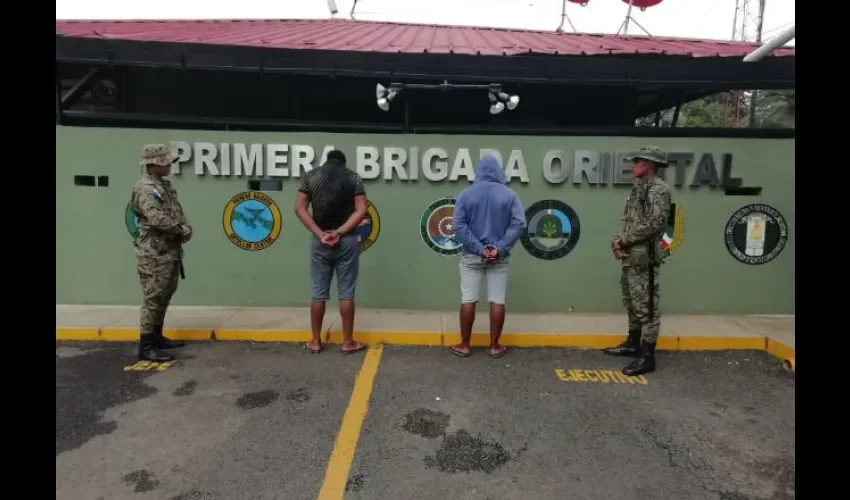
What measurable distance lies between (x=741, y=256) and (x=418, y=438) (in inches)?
200

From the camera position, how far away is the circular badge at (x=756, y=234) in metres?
5.71

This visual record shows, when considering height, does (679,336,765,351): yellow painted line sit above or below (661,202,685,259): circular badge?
below

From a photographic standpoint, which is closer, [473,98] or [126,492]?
[126,492]

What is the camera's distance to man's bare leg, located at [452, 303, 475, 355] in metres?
4.30

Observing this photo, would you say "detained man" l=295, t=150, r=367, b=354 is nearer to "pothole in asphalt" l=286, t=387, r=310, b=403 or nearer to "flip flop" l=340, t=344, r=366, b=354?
"flip flop" l=340, t=344, r=366, b=354

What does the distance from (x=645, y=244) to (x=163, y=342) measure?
463 centimetres

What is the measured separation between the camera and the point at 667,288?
578 cm

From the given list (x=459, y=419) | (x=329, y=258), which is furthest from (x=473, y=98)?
(x=459, y=419)

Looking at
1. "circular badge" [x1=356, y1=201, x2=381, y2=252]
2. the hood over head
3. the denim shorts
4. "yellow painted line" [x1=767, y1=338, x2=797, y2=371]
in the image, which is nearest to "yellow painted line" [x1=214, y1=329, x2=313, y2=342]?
the denim shorts

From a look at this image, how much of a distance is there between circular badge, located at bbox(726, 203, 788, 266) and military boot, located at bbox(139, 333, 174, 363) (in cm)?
650

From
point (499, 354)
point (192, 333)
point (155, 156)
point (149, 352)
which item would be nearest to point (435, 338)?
point (499, 354)
